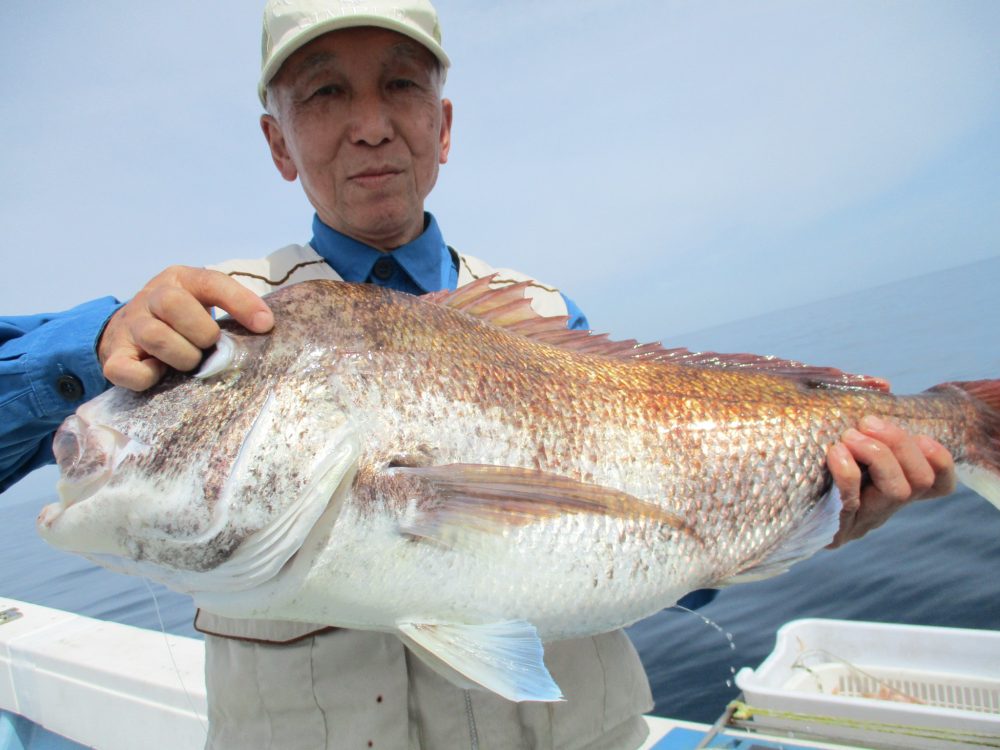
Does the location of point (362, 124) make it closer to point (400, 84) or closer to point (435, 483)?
point (400, 84)

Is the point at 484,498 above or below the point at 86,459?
below

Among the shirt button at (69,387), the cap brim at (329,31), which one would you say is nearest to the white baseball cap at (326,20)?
the cap brim at (329,31)

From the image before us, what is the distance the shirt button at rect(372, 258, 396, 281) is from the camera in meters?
2.52

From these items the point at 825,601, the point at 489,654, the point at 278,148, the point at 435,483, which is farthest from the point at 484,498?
the point at 825,601

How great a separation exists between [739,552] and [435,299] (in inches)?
49.3

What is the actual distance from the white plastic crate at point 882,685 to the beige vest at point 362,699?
64.3 inches

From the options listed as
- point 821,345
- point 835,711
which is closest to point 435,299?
point 835,711

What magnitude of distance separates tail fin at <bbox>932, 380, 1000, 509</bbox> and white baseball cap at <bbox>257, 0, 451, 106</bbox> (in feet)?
8.20

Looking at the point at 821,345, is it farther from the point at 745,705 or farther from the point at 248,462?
the point at 248,462

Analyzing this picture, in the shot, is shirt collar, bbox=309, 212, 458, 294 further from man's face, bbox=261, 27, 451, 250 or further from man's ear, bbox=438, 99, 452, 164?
man's ear, bbox=438, 99, 452, 164

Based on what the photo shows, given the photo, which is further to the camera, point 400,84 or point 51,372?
point 400,84

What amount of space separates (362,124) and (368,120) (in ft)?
0.08

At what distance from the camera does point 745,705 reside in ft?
11.7

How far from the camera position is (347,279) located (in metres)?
2.52
